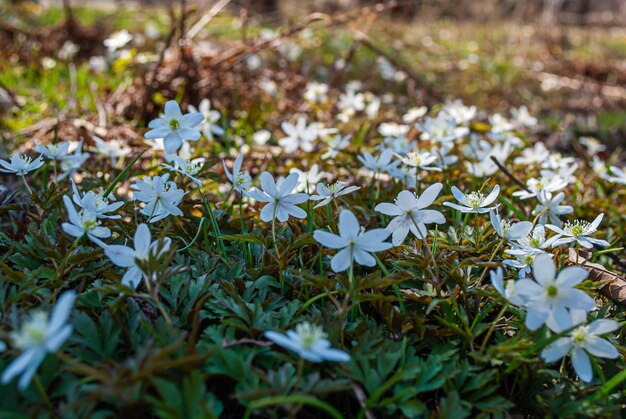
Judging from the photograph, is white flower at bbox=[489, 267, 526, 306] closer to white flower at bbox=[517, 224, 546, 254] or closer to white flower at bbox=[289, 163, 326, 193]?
white flower at bbox=[517, 224, 546, 254]

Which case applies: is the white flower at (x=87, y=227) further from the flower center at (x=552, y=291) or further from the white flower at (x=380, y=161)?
the flower center at (x=552, y=291)

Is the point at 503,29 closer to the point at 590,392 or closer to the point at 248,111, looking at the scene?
the point at 248,111

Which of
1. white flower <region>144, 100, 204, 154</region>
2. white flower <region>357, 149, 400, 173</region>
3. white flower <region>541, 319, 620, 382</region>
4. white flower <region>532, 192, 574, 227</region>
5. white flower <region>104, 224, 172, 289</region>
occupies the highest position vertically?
white flower <region>144, 100, 204, 154</region>

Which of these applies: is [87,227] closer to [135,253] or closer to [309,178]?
[135,253]

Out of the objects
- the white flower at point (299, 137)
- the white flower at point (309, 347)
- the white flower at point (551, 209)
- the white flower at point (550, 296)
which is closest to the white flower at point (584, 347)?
the white flower at point (550, 296)

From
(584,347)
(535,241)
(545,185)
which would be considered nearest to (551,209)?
(545,185)

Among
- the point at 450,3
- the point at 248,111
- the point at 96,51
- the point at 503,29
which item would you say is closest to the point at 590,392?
the point at 248,111

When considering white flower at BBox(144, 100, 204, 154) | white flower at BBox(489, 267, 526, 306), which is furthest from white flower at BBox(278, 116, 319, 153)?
white flower at BBox(489, 267, 526, 306)
